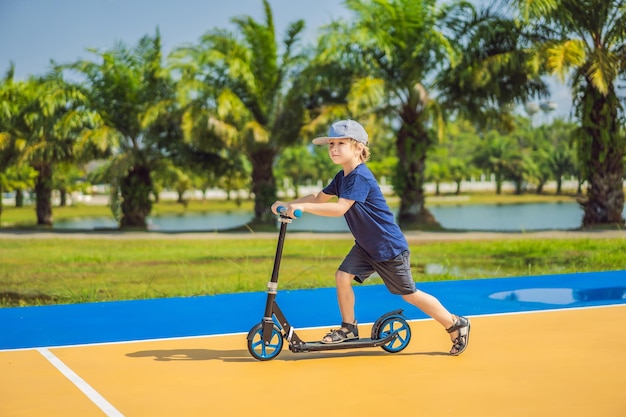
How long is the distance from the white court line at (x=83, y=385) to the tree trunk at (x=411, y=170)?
1978 cm

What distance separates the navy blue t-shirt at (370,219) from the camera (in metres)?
6.71

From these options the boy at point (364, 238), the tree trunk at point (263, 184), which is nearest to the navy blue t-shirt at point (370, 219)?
the boy at point (364, 238)

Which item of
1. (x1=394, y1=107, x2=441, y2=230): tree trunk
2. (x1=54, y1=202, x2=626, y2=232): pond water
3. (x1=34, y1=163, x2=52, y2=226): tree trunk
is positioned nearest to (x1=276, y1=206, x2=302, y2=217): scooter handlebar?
(x1=394, y1=107, x2=441, y2=230): tree trunk

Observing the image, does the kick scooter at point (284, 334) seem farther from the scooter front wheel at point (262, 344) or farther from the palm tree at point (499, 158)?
the palm tree at point (499, 158)

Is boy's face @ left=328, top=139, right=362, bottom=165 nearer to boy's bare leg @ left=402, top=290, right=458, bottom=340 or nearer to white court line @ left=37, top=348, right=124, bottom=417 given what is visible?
boy's bare leg @ left=402, top=290, right=458, bottom=340

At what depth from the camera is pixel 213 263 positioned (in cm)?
1783

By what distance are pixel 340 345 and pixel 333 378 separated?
0.60 metres

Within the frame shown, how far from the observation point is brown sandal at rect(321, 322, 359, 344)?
269 inches

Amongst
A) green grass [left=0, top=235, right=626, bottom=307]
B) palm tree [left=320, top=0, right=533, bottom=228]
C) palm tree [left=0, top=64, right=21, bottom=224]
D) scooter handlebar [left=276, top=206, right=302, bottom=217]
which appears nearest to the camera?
scooter handlebar [left=276, top=206, right=302, bottom=217]

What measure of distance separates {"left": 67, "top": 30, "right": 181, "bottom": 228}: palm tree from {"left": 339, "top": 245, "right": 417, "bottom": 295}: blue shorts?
864 inches

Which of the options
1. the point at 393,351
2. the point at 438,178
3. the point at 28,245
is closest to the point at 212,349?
the point at 393,351

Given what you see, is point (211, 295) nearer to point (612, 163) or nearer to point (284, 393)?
point (284, 393)

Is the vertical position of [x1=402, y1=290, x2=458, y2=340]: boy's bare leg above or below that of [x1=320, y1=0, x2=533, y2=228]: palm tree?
below

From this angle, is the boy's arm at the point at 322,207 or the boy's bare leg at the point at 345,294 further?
the boy's bare leg at the point at 345,294
